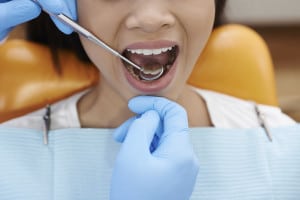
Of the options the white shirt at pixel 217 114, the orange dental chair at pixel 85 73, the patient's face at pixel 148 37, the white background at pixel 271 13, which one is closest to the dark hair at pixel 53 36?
the orange dental chair at pixel 85 73

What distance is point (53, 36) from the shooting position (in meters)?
1.18

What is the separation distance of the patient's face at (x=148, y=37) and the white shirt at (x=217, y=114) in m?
0.18

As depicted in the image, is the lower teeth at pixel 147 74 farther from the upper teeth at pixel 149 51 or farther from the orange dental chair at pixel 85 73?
the orange dental chair at pixel 85 73

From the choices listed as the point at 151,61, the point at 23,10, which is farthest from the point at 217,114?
the point at 23,10

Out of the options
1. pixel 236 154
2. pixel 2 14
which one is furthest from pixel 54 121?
pixel 236 154

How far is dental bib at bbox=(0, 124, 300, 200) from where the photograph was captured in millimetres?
927

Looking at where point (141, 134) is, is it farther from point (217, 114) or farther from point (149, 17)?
point (217, 114)

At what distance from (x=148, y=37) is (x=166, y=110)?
0.13m

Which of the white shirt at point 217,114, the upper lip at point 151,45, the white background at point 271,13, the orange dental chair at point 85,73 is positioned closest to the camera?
the upper lip at point 151,45

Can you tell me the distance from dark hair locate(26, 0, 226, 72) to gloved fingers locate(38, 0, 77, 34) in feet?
0.73

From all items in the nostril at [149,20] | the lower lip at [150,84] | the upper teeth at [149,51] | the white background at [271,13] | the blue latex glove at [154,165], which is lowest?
the white background at [271,13]

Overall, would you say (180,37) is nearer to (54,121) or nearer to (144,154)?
(144,154)

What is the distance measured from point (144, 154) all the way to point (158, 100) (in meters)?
0.14

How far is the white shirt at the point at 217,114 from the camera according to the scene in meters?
1.05
